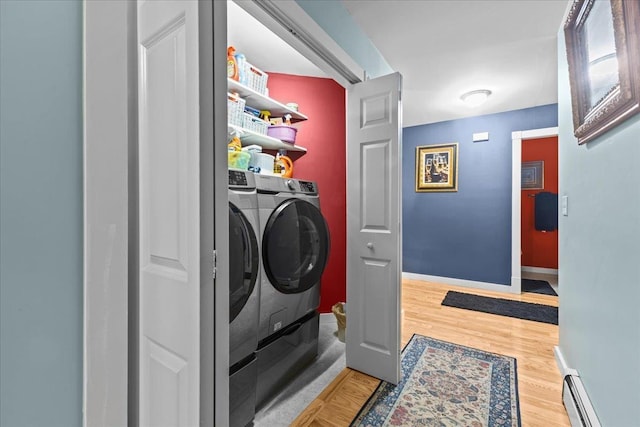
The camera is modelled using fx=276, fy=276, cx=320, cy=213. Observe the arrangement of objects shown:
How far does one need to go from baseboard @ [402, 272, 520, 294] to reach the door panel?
164 inches

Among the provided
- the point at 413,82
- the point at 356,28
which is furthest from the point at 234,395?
the point at 413,82

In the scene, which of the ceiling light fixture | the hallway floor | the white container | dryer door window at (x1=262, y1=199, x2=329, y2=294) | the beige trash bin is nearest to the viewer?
dryer door window at (x1=262, y1=199, x2=329, y2=294)

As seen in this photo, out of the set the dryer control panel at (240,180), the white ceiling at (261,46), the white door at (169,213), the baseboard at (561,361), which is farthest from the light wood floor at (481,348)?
the white ceiling at (261,46)

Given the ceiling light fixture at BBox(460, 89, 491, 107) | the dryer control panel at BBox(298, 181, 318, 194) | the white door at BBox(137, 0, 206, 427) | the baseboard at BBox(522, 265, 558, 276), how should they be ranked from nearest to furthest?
the white door at BBox(137, 0, 206, 427) → the dryer control panel at BBox(298, 181, 318, 194) → the ceiling light fixture at BBox(460, 89, 491, 107) → the baseboard at BBox(522, 265, 558, 276)

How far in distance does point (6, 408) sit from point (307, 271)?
4.71 ft

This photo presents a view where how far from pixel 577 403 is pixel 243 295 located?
177cm

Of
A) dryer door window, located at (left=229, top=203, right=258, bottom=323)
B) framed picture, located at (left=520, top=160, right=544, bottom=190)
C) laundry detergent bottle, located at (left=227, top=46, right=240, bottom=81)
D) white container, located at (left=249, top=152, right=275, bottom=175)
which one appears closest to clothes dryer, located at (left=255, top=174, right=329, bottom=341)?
dryer door window, located at (left=229, top=203, right=258, bottom=323)

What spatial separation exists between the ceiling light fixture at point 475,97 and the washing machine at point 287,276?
2375mm

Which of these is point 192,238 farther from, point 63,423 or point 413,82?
point 413,82

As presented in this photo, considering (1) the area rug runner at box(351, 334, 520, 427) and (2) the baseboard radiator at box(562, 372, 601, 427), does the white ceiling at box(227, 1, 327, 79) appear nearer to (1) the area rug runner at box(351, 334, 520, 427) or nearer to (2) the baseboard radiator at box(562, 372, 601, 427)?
(1) the area rug runner at box(351, 334, 520, 427)

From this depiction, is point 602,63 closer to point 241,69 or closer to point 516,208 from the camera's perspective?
point 241,69

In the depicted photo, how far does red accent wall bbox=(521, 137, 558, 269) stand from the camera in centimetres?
476

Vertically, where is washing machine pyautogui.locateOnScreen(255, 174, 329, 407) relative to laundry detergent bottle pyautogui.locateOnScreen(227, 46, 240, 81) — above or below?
below

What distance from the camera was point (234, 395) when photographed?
1344 mm
